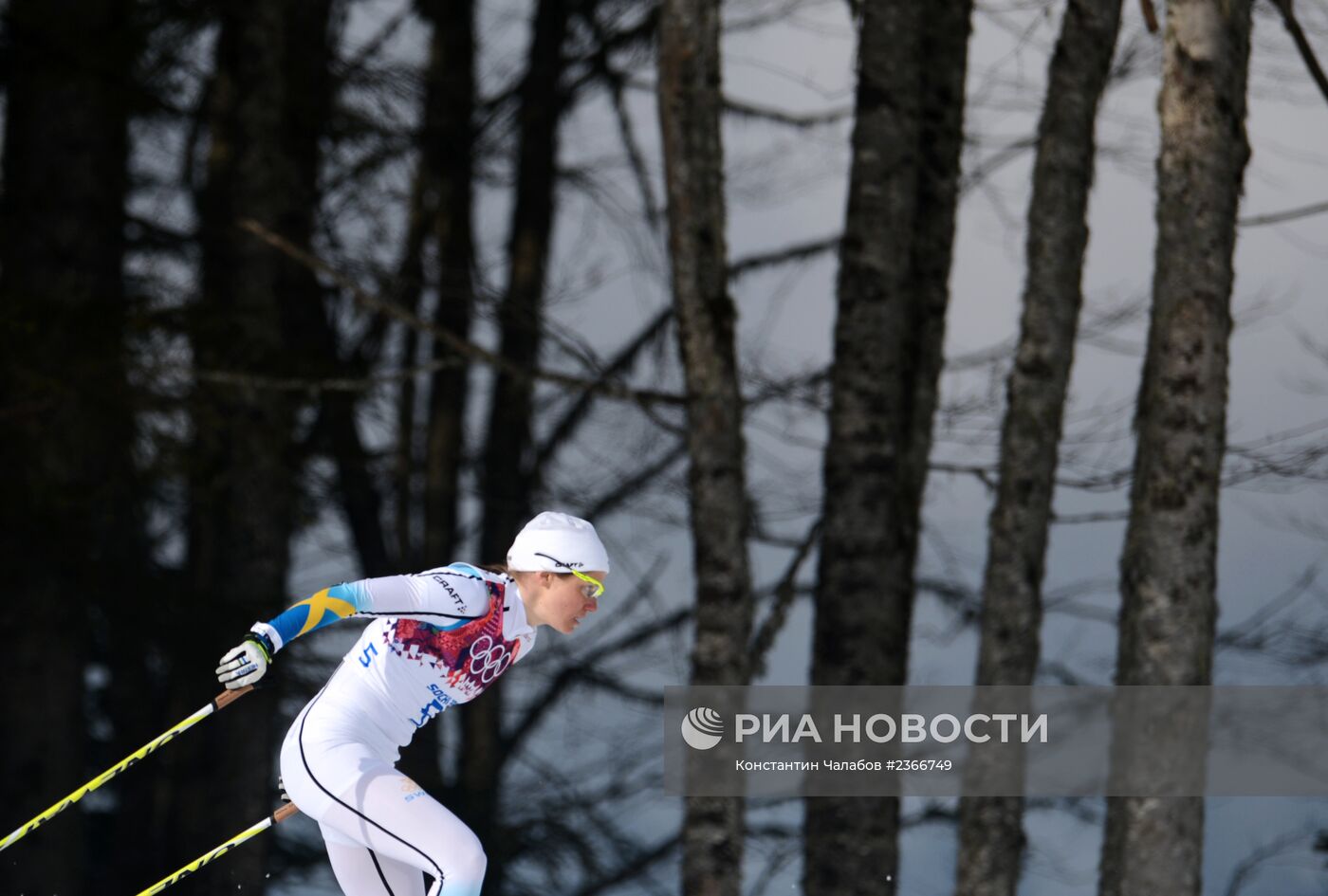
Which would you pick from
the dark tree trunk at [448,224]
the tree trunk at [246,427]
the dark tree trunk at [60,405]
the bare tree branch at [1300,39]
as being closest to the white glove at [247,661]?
the dark tree trunk at [60,405]

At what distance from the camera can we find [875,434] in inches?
316

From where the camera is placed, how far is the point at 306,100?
1278 centimetres

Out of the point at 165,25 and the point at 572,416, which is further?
the point at 572,416

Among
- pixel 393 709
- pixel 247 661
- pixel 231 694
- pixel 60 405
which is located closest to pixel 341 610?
pixel 247 661

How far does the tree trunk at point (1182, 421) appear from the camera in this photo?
691 centimetres

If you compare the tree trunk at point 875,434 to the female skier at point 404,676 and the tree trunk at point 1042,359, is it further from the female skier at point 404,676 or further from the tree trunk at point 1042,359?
the female skier at point 404,676

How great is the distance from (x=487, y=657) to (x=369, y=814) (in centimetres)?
58

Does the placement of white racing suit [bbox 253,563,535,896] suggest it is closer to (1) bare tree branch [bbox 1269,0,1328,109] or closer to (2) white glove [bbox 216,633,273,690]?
(2) white glove [bbox 216,633,273,690]

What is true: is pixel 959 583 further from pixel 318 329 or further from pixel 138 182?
pixel 138 182

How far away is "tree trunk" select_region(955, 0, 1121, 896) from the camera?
26.7 feet

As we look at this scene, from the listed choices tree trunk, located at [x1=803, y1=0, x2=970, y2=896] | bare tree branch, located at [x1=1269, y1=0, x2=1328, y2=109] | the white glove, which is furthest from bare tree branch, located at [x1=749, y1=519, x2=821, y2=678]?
the white glove

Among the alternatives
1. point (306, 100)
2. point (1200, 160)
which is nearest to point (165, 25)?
point (306, 100)

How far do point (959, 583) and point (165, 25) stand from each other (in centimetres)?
782

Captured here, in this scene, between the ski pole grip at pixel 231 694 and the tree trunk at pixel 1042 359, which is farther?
the tree trunk at pixel 1042 359
